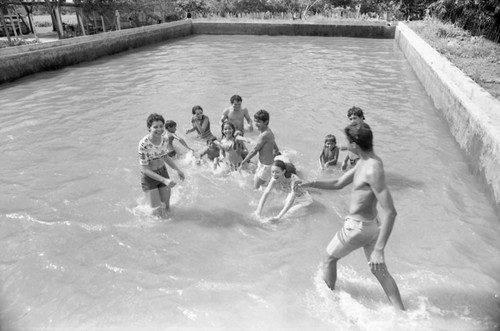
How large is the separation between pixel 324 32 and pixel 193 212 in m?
24.2

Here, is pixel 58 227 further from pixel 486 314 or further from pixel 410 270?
pixel 486 314

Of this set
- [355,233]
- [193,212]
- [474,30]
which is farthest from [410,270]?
[474,30]

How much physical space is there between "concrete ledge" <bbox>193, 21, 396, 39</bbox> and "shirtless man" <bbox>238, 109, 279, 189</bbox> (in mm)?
22824

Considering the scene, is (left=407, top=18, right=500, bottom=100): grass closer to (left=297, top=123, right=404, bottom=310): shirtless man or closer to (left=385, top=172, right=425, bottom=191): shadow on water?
(left=385, top=172, right=425, bottom=191): shadow on water

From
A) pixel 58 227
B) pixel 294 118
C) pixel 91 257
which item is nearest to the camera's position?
pixel 91 257

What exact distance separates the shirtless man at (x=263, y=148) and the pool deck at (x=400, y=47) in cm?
345

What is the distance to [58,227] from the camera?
547cm

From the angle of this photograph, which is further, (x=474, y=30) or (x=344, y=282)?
(x=474, y=30)

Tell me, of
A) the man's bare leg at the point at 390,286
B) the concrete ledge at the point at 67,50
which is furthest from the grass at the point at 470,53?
the concrete ledge at the point at 67,50

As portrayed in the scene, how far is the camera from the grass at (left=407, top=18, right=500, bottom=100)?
9.98 meters

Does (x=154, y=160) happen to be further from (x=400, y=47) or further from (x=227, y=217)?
(x=400, y=47)

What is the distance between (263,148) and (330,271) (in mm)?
2511

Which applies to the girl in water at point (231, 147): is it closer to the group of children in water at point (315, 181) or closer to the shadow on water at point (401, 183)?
the group of children in water at point (315, 181)

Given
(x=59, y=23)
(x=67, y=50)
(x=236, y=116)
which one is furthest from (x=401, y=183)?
(x=59, y=23)
